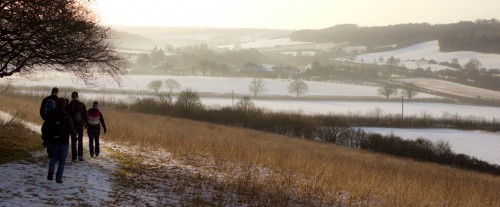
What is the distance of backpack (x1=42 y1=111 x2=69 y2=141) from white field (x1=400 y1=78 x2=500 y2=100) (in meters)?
152

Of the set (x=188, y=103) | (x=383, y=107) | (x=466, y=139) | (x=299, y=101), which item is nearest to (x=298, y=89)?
(x=299, y=101)

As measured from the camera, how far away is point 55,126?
37.4 ft

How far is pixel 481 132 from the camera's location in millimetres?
88312

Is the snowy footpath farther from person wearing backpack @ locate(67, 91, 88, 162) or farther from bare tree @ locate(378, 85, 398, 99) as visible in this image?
bare tree @ locate(378, 85, 398, 99)

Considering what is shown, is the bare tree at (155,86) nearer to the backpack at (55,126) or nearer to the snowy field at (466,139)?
the snowy field at (466,139)

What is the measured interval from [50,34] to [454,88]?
167 meters

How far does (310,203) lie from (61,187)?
6421 mm

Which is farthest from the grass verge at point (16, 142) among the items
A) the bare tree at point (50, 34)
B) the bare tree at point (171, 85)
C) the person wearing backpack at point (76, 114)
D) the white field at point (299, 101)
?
the bare tree at point (171, 85)

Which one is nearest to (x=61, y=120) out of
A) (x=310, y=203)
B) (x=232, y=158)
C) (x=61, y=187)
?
(x=61, y=187)

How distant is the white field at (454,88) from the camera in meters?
149

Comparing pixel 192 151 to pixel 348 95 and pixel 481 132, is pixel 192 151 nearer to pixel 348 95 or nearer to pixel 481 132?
pixel 481 132

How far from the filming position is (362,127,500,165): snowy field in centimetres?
6488

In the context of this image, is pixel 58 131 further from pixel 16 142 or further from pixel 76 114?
pixel 16 142

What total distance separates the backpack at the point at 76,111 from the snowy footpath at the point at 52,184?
1292 mm
